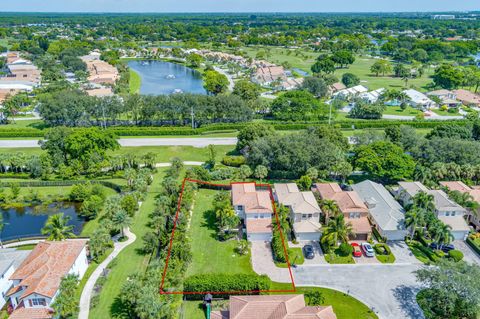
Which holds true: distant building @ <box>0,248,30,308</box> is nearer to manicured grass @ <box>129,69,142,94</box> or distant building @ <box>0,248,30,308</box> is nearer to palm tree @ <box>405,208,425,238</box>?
palm tree @ <box>405,208,425,238</box>

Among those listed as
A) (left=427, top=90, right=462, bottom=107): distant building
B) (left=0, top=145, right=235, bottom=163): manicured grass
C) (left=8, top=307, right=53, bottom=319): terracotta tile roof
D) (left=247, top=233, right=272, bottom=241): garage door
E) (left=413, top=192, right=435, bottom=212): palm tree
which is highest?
(left=427, top=90, right=462, bottom=107): distant building

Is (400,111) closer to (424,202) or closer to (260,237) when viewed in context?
(424,202)

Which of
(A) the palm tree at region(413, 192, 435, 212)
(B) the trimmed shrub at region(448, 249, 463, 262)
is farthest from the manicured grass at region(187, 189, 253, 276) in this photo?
(B) the trimmed shrub at region(448, 249, 463, 262)

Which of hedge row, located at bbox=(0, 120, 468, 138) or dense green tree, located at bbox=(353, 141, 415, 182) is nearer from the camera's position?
dense green tree, located at bbox=(353, 141, 415, 182)

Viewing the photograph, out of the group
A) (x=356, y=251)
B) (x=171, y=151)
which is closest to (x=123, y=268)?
(x=356, y=251)

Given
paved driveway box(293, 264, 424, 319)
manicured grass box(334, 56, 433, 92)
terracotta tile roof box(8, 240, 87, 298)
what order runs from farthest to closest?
manicured grass box(334, 56, 433, 92)
paved driveway box(293, 264, 424, 319)
terracotta tile roof box(8, 240, 87, 298)

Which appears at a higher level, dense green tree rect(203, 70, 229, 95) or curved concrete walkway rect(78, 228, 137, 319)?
dense green tree rect(203, 70, 229, 95)
